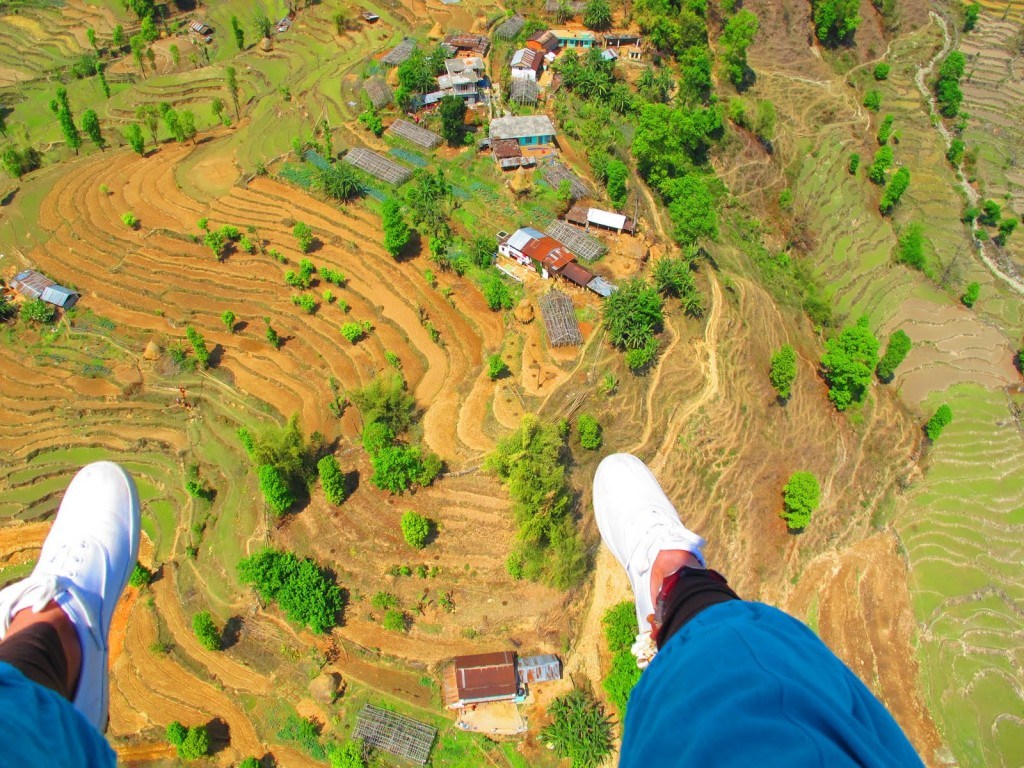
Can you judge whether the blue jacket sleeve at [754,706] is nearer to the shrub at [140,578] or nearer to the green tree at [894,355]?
the shrub at [140,578]

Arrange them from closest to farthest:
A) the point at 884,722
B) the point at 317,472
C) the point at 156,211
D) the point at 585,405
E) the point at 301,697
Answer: the point at 884,722 → the point at 301,697 → the point at 317,472 → the point at 585,405 → the point at 156,211

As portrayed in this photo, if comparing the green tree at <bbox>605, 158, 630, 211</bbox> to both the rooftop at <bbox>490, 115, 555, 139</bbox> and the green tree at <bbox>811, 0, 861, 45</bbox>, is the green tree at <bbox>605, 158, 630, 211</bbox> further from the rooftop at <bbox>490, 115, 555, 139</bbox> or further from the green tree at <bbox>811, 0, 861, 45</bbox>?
the green tree at <bbox>811, 0, 861, 45</bbox>

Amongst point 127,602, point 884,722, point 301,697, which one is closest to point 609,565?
point 301,697

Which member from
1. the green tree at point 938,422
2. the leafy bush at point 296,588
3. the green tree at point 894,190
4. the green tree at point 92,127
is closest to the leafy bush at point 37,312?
the green tree at point 92,127

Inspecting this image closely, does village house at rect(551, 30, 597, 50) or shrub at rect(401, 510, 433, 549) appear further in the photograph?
village house at rect(551, 30, 597, 50)

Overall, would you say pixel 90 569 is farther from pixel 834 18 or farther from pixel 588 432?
pixel 834 18

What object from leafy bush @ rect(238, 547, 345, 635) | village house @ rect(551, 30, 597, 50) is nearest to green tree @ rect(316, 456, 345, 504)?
leafy bush @ rect(238, 547, 345, 635)

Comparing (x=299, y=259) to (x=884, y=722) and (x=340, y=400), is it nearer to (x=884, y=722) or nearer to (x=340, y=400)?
(x=340, y=400)
